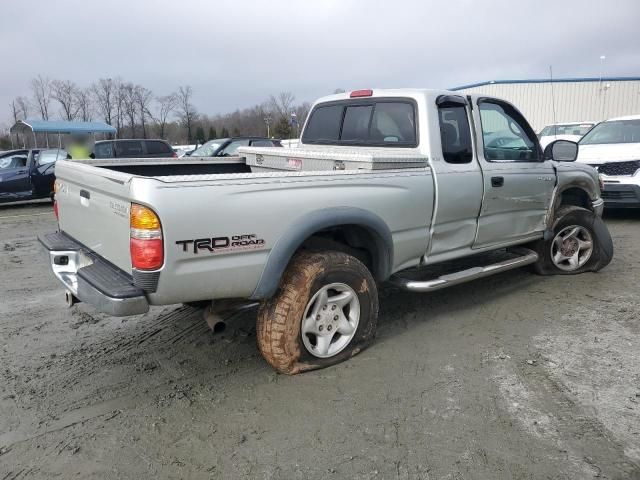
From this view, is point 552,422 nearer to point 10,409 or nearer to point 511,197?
point 511,197

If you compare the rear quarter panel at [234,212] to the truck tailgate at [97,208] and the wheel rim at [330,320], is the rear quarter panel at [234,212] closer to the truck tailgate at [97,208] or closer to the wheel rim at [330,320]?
the truck tailgate at [97,208]

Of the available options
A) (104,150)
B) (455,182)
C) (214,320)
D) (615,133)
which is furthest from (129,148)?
(214,320)

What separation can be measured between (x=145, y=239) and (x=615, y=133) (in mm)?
10148

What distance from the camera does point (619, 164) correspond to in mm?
8758

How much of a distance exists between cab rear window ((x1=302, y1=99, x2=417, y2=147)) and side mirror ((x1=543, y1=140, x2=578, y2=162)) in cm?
181

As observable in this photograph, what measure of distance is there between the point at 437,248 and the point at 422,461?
1976 millimetres

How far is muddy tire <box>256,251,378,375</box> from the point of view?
3307mm

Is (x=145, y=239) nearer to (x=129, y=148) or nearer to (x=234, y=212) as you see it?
(x=234, y=212)

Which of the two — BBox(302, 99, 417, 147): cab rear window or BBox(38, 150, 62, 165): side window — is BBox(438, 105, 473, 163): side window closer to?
BBox(302, 99, 417, 147): cab rear window

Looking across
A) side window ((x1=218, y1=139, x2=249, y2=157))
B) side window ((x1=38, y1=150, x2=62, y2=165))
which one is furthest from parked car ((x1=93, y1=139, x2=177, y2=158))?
side window ((x1=218, y1=139, x2=249, y2=157))

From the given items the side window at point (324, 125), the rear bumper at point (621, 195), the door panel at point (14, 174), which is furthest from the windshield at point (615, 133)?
the door panel at point (14, 174)

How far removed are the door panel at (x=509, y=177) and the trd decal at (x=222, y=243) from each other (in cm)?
234

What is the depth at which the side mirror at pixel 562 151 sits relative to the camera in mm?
5082

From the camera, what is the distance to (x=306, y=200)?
10.6ft
